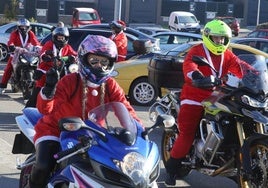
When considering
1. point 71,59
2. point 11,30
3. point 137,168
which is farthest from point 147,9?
point 137,168

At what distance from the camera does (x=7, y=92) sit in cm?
1373

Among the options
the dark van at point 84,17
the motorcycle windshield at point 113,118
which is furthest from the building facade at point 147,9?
the motorcycle windshield at point 113,118

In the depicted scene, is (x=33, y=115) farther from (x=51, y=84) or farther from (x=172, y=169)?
(x=172, y=169)

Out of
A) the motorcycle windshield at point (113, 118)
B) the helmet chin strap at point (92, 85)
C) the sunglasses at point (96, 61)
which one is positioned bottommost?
the motorcycle windshield at point (113, 118)

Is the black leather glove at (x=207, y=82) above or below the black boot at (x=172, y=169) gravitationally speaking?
above

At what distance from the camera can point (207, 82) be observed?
19.1 feet

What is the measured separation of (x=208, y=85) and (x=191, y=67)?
19.1 inches

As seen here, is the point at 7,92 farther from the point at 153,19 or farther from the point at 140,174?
the point at 153,19

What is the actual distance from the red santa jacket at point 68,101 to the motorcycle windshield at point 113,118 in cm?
36

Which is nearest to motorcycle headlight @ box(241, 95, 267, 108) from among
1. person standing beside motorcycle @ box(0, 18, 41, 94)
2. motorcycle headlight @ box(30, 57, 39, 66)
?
motorcycle headlight @ box(30, 57, 39, 66)

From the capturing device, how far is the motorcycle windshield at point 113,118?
4.25 meters

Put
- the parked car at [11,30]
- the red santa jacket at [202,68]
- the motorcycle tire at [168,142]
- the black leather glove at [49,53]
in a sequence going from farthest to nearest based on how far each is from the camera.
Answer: the parked car at [11,30]
the black leather glove at [49,53]
the motorcycle tire at [168,142]
the red santa jacket at [202,68]

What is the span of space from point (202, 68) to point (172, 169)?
1127mm

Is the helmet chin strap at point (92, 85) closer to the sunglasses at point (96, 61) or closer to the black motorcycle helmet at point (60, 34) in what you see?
the sunglasses at point (96, 61)
